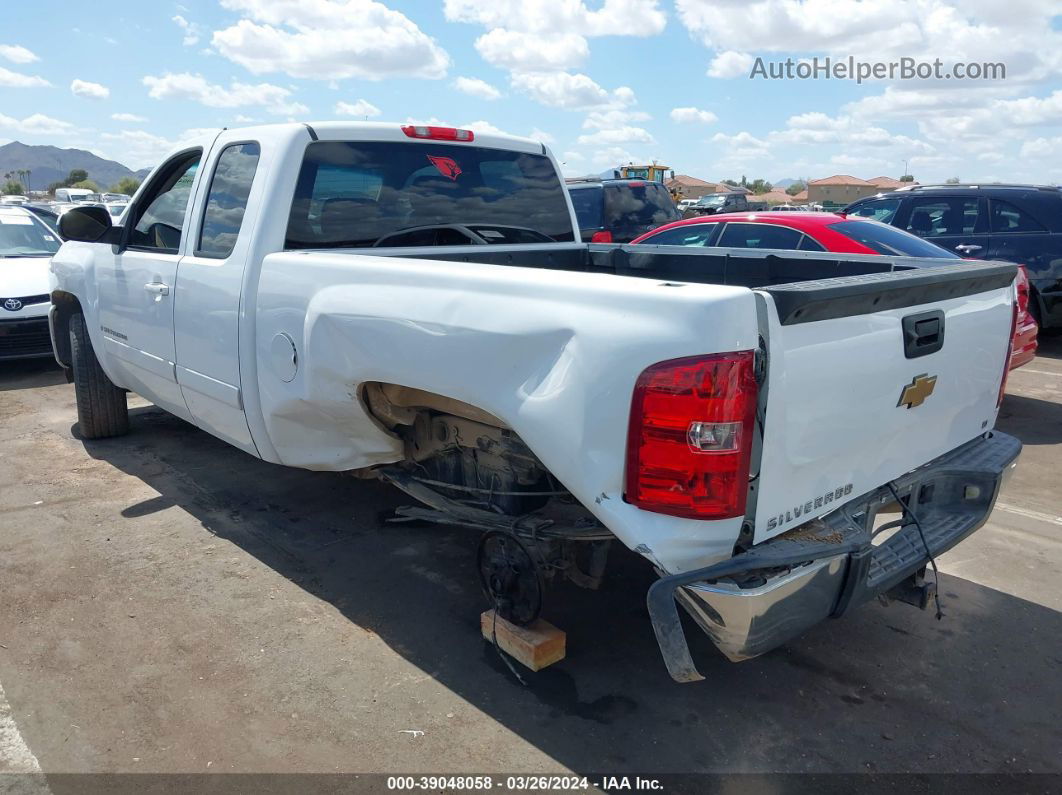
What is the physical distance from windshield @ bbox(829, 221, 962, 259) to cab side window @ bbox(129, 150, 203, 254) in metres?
4.87

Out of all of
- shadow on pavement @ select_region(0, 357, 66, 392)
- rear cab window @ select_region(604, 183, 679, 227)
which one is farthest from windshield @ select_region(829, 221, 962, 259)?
shadow on pavement @ select_region(0, 357, 66, 392)

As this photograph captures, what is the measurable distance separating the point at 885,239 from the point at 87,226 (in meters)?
5.80

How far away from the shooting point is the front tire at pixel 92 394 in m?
5.78

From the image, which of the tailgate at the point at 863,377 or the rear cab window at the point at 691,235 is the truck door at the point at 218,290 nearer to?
the tailgate at the point at 863,377

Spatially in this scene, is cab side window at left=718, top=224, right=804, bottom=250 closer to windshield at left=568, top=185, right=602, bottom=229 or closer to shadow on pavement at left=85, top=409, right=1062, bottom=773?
shadow on pavement at left=85, top=409, right=1062, bottom=773

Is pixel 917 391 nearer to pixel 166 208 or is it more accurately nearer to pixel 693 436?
pixel 693 436

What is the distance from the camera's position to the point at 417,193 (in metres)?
4.29

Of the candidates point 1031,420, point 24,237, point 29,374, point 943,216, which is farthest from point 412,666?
point 24,237

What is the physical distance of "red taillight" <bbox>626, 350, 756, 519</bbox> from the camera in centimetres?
228

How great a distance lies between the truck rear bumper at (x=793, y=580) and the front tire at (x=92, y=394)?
4.69 metres

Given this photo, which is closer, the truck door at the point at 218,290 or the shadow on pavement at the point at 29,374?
the truck door at the point at 218,290

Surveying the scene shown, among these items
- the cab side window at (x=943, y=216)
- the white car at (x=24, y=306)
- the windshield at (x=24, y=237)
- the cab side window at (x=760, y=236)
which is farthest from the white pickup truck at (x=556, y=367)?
the cab side window at (x=943, y=216)

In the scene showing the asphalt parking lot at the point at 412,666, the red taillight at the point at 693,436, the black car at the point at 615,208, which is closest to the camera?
the red taillight at the point at 693,436

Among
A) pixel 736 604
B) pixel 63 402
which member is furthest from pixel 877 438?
pixel 63 402
